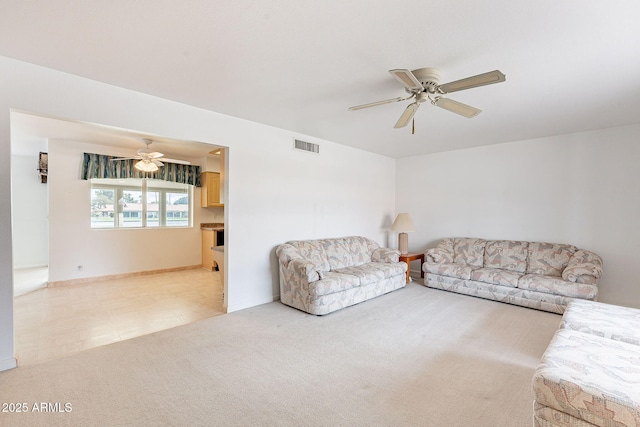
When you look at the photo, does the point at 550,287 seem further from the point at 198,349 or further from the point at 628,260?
the point at 198,349

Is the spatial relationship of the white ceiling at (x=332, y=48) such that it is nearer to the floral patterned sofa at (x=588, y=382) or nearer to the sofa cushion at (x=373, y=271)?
the floral patterned sofa at (x=588, y=382)

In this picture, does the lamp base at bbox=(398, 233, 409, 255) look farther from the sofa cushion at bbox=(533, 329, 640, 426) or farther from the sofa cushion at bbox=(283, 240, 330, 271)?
the sofa cushion at bbox=(533, 329, 640, 426)

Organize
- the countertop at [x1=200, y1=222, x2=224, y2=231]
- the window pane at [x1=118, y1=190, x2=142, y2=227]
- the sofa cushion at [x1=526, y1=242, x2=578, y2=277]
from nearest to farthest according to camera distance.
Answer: the sofa cushion at [x1=526, y1=242, x2=578, y2=277], the window pane at [x1=118, y1=190, x2=142, y2=227], the countertop at [x1=200, y1=222, x2=224, y2=231]

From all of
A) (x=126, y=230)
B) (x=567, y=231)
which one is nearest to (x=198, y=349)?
(x=126, y=230)

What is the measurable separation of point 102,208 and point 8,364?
4.00 m

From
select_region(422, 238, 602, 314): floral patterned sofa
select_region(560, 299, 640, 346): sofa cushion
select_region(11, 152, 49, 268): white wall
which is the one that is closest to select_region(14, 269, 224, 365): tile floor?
select_region(11, 152, 49, 268): white wall

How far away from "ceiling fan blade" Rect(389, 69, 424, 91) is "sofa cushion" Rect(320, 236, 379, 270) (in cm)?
285

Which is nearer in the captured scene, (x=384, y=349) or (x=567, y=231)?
(x=384, y=349)

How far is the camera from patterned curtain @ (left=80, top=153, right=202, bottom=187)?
5.43 meters

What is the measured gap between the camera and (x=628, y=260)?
4145mm

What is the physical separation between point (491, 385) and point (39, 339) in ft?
14.0

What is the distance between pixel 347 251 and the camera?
196 inches

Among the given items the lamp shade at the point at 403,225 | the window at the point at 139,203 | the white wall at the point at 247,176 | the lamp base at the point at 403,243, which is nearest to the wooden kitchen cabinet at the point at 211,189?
the window at the point at 139,203

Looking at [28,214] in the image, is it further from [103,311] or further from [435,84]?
[435,84]
